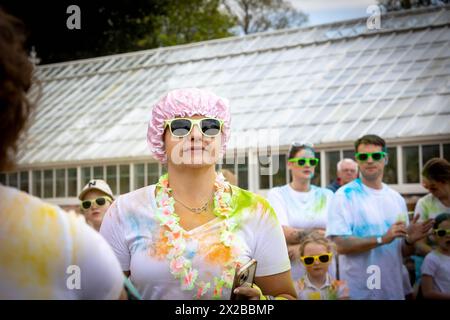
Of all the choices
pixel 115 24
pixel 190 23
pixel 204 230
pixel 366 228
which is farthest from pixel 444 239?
pixel 190 23

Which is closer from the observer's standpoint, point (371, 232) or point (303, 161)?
point (371, 232)

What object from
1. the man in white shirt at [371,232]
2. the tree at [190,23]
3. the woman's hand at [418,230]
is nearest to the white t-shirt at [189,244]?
the man in white shirt at [371,232]

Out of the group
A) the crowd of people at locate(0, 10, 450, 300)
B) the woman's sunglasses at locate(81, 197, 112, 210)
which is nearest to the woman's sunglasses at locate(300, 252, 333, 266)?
the crowd of people at locate(0, 10, 450, 300)

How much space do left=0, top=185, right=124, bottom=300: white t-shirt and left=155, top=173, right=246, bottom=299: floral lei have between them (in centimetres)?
62

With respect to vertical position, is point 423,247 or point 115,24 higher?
point 115,24

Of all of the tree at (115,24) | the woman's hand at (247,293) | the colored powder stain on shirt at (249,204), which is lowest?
the woman's hand at (247,293)

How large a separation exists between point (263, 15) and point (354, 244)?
4762 mm

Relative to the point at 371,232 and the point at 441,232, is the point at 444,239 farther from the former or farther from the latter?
the point at 371,232

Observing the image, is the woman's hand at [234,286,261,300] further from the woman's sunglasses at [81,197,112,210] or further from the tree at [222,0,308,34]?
the tree at [222,0,308,34]

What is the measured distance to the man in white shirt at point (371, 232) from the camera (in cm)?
356

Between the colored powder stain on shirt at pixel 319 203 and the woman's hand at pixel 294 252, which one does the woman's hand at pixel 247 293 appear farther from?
the colored powder stain on shirt at pixel 319 203

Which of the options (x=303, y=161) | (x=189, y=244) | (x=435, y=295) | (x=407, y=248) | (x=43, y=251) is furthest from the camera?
(x=303, y=161)

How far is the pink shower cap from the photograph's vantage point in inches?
86.7

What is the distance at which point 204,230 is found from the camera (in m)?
2.10
